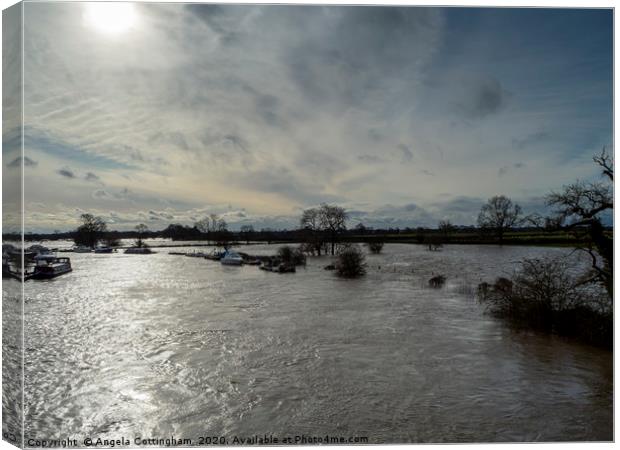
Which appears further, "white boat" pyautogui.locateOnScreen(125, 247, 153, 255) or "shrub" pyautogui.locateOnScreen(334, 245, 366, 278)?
"shrub" pyautogui.locateOnScreen(334, 245, 366, 278)

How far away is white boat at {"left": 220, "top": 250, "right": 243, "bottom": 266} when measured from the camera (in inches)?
846

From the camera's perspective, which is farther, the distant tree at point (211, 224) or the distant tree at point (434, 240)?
the distant tree at point (434, 240)

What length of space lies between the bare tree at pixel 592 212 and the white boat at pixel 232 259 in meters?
18.2

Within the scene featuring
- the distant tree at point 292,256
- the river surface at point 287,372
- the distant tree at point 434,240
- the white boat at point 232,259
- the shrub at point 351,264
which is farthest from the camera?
the white boat at point 232,259

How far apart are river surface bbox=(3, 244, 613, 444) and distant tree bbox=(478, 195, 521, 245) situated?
6.34ft

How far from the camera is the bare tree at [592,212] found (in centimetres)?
431

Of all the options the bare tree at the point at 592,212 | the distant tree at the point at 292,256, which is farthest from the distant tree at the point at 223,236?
the distant tree at the point at 292,256

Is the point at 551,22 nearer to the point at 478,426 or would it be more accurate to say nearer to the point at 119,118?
the point at 478,426

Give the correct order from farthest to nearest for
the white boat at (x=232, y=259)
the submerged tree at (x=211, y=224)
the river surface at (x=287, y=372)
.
Result: the white boat at (x=232, y=259), the submerged tree at (x=211, y=224), the river surface at (x=287, y=372)

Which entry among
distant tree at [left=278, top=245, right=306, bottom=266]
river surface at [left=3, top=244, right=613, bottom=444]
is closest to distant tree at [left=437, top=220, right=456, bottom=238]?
river surface at [left=3, top=244, right=613, bottom=444]

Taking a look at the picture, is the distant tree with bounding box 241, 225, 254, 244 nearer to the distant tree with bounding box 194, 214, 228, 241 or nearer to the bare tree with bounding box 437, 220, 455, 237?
the distant tree with bounding box 194, 214, 228, 241

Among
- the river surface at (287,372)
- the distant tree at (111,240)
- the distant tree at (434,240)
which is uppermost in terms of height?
the distant tree at (111,240)

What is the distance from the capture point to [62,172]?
14.1 ft

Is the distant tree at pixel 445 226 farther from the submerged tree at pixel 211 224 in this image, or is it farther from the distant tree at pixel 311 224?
the submerged tree at pixel 211 224
